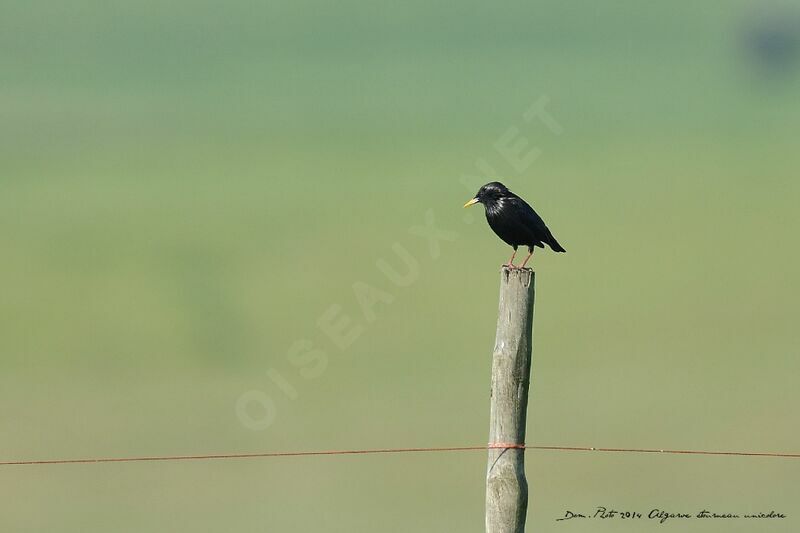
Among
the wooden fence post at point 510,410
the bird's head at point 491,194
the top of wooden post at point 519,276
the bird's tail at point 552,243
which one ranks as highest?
the bird's head at point 491,194

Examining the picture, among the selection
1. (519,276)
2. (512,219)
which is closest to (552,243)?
(512,219)

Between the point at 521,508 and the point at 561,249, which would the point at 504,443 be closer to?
the point at 521,508

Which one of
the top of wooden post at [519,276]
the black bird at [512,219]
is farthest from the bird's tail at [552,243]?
the top of wooden post at [519,276]

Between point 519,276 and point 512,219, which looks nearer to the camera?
point 519,276

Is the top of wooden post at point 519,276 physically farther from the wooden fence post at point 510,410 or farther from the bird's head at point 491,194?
the bird's head at point 491,194

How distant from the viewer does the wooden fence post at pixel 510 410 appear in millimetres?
5133

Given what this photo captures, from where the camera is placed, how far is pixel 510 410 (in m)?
5.16

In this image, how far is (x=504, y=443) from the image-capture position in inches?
203

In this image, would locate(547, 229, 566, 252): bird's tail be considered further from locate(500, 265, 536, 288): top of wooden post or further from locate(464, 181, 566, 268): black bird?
locate(500, 265, 536, 288): top of wooden post

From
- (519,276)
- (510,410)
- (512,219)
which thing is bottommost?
(510,410)

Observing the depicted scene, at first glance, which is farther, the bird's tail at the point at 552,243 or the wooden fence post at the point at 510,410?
the bird's tail at the point at 552,243

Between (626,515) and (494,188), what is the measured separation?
254 cm

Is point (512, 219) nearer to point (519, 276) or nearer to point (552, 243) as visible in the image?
point (552, 243)

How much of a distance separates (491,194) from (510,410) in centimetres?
272
